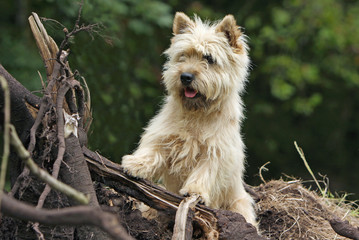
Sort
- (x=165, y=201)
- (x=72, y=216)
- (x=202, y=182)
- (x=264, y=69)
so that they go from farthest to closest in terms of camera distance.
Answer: (x=264, y=69)
(x=202, y=182)
(x=165, y=201)
(x=72, y=216)

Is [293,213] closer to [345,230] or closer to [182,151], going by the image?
[345,230]

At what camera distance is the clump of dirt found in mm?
4797

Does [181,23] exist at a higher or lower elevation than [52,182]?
higher

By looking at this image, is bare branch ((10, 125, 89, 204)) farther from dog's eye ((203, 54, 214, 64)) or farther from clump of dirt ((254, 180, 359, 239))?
clump of dirt ((254, 180, 359, 239))

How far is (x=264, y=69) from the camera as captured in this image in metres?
11.7

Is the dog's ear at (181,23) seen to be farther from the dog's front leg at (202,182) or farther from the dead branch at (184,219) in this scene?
the dead branch at (184,219)

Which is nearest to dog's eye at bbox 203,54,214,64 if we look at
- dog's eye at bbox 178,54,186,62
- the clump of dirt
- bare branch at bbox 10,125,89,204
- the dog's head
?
the dog's head

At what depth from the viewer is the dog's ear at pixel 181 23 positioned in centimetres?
492

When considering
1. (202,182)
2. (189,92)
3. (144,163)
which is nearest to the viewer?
(144,163)

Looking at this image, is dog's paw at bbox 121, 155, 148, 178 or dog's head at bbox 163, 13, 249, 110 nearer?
dog's paw at bbox 121, 155, 148, 178

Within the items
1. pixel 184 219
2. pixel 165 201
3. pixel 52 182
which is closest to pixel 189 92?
pixel 165 201

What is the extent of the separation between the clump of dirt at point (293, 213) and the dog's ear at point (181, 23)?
1823 millimetres

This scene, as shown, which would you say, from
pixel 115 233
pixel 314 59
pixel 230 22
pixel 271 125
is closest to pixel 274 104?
pixel 271 125

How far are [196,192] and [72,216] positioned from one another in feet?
8.08
